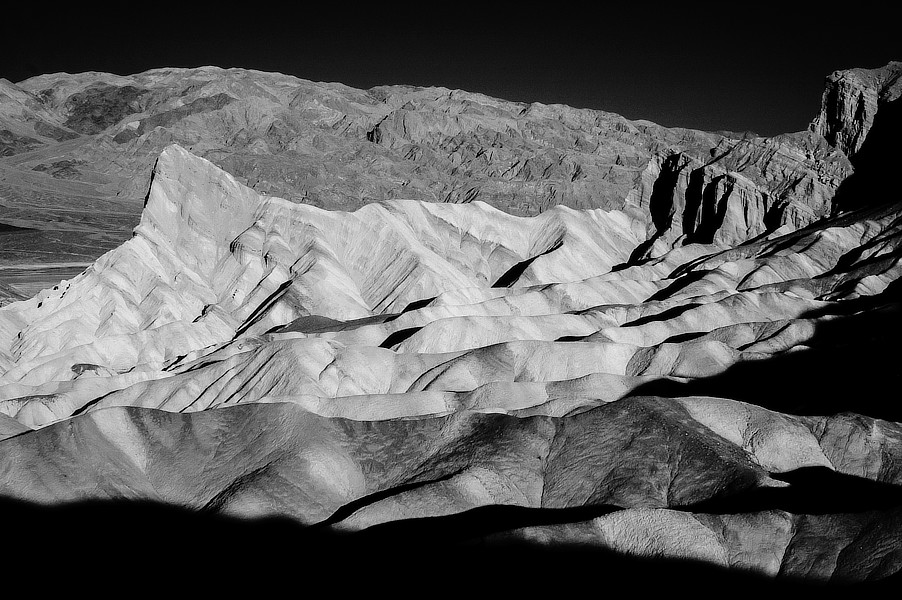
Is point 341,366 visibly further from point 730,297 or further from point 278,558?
point 730,297

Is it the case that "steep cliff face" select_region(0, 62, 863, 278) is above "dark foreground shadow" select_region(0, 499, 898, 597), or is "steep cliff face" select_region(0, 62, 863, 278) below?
above

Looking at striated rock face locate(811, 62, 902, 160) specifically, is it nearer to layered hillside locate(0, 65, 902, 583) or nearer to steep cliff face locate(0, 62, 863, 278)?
layered hillside locate(0, 65, 902, 583)

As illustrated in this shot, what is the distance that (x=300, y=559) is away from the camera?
945 inches

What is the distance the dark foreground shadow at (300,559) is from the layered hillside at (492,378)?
0.67ft

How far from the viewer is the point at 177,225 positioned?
8194 centimetres

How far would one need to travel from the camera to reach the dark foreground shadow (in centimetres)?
2133

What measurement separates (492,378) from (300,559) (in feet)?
80.6

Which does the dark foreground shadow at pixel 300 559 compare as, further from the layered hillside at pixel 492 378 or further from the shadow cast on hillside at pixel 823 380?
the shadow cast on hillside at pixel 823 380

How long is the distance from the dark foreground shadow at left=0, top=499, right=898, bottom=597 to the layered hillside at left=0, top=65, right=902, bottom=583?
8.1 inches

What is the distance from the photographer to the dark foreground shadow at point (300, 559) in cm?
2133

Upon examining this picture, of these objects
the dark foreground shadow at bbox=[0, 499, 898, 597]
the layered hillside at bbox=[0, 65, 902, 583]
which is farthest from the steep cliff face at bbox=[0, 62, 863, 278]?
the dark foreground shadow at bbox=[0, 499, 898, 597]

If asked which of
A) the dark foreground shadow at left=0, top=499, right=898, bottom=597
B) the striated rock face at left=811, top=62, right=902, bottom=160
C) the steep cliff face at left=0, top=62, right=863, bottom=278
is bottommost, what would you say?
the dark foreground shadow at left=0, top=499, right=898, bottom=597

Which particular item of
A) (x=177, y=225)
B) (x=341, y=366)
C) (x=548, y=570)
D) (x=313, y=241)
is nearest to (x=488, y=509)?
(x=548, y=570)

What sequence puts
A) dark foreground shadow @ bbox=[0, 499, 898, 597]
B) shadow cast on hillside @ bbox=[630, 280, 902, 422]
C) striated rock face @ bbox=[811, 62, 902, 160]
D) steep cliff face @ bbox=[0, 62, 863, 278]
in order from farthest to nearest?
striated rock face @ bbox=[811, 62, 902, 160] < steep cliff face @ bbox=[0, 62, 863, 278] < shadow cast on hillside @ bbox=[630, 280, 902, 422] < dark foreground shadow @ bbox=[0, 499, 898, 597]
